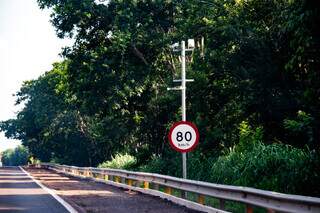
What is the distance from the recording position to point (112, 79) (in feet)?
90.9

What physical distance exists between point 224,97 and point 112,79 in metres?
8.89

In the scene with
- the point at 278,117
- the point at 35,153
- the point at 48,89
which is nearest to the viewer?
the point at 278,117

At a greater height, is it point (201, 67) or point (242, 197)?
point (201, 67)

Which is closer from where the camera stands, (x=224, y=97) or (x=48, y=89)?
(x=224, y=97)

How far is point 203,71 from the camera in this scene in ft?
68.3

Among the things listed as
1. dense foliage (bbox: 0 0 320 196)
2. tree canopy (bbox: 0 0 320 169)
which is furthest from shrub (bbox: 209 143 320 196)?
tree canopy (bbox: 0 0 320 169)

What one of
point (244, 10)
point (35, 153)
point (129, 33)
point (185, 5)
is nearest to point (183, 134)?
point (244, 10)

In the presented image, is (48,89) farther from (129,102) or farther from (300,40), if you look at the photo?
(300,40)

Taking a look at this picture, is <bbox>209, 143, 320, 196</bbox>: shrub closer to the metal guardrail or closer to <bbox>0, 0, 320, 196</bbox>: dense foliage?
<bbox>0, 0, 320, 196</bbox>: dense foliage

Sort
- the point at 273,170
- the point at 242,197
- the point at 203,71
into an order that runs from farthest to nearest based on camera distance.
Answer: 1. the point at 203,71
2. the point at 273,170
3. the point at 242,197

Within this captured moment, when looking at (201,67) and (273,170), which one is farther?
(201,67)

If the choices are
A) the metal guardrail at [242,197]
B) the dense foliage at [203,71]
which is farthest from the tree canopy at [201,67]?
the metal guardrail at [242,197]

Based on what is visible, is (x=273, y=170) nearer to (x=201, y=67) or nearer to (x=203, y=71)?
(x=203, y=71)

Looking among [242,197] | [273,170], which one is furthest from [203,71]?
[242,197]
